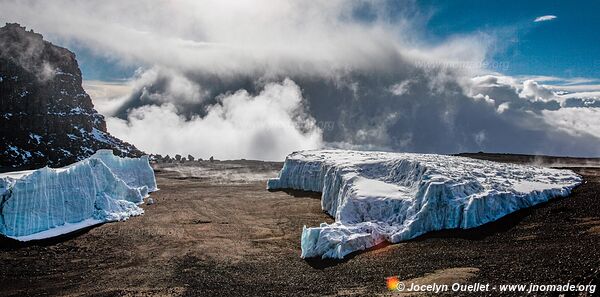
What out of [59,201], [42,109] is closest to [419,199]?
[59,201]

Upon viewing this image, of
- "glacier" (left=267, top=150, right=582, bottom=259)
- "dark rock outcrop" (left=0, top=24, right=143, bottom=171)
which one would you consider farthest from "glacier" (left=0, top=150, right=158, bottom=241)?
"dark rock outcrop" (left=0, top=24, right=143, bottom=171)

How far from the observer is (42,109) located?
10144 centimetres

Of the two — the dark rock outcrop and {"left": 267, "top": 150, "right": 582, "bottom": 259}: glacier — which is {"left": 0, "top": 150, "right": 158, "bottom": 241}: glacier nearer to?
{"left": 267, "top": 150, "right": 582, "bottom": 259}: glacier

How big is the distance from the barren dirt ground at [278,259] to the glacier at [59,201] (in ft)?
5.77

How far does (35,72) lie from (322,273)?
115 meters

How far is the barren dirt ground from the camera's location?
54.7 feet

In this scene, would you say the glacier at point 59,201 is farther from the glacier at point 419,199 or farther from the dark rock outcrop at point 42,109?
the dark rock outcrop at point 42,109

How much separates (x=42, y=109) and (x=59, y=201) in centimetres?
8424

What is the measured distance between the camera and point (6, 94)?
97875mm

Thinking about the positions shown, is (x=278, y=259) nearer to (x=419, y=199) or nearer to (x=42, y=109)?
(x=419, y=199)

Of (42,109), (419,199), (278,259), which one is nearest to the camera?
(278,259)

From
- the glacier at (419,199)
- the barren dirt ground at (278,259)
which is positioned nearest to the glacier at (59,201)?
the barren dirt ground at (278,259)

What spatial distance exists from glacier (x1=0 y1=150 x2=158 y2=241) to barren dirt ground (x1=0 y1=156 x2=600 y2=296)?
5.77 ft

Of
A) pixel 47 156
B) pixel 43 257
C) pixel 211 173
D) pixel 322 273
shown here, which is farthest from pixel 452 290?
pixel 47 156
